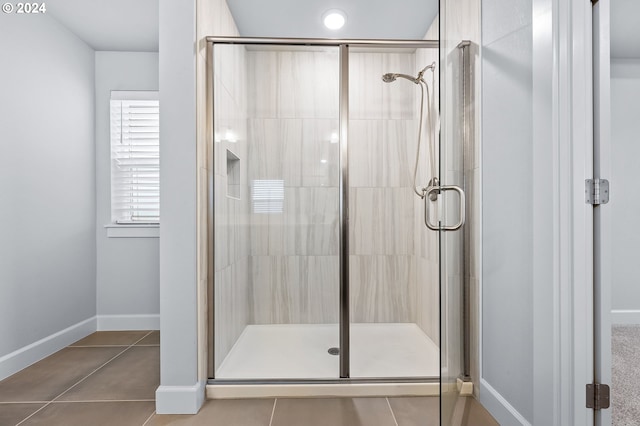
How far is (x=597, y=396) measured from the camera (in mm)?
1257

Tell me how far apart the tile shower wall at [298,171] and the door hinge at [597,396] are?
1.23 meters

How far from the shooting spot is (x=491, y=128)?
1.65m

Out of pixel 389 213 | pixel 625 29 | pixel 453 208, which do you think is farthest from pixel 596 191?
pixel 389 213

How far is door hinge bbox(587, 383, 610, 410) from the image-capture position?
1253mm

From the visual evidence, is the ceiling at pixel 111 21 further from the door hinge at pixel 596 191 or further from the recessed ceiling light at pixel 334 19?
the door hinge at pixel 596 191

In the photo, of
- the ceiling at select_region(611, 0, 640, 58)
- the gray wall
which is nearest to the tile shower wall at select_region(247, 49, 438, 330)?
the gray wall

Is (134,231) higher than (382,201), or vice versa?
(382,201)

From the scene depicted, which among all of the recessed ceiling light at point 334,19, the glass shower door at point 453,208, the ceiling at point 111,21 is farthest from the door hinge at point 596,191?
the ceiling at point 111,21

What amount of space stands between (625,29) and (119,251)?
139 inches

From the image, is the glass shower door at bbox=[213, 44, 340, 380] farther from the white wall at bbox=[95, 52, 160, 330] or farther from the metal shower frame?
the white wall at bbox=[95, 52, 160, 330]

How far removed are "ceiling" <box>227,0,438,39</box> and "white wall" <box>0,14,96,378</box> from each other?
1366 mm

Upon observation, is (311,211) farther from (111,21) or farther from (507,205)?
(111,21)

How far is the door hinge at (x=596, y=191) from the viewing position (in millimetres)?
1247

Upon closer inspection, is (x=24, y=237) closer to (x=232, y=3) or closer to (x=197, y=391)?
(x=197, y=391)
